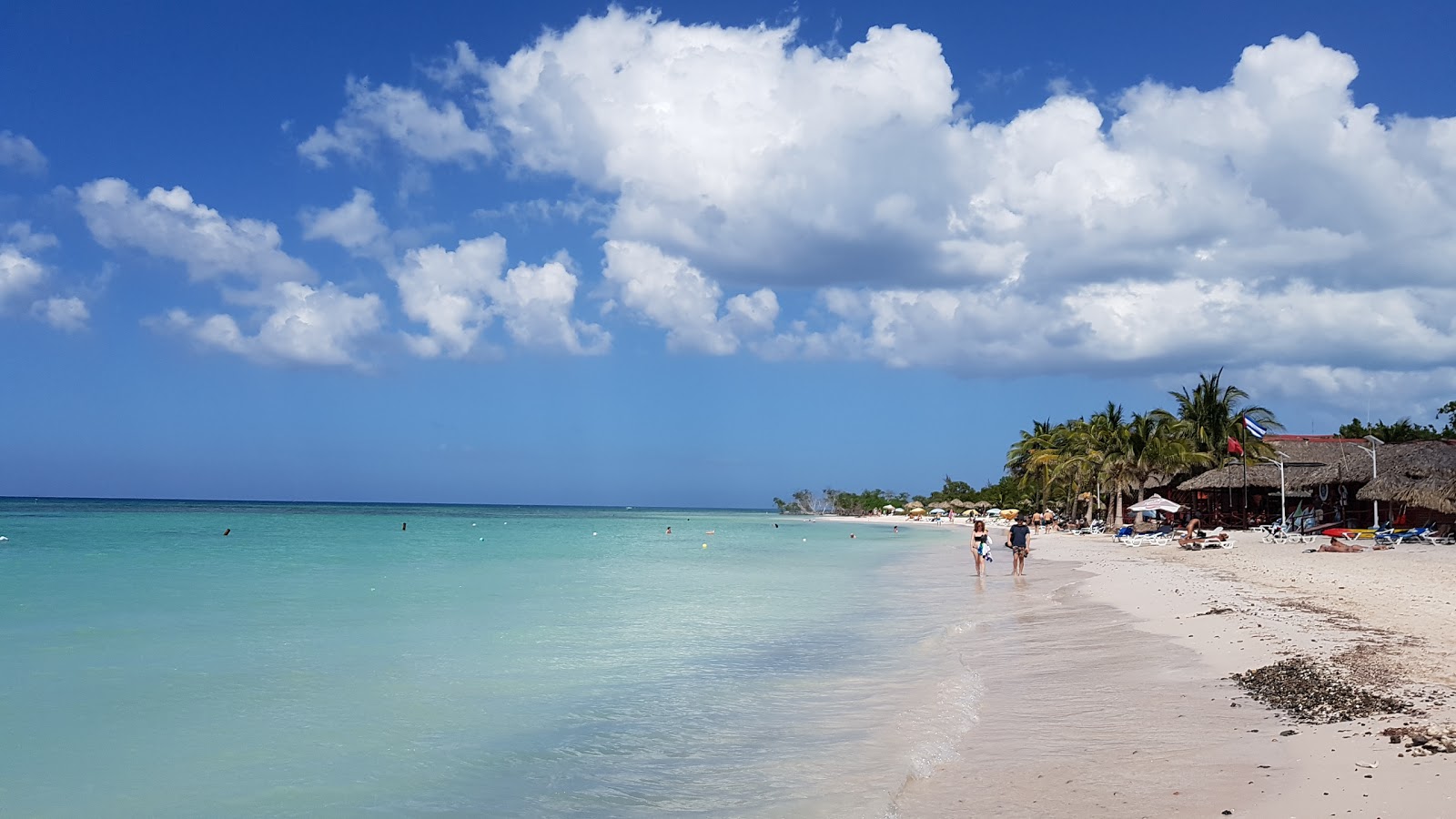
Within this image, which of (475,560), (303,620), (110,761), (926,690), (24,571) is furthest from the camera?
(475,560)

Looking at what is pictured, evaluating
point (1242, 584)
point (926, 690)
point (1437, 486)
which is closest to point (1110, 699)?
point (926, 690)

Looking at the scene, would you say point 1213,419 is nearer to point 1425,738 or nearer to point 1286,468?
point 1286,468

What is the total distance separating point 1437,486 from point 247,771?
28.5 m

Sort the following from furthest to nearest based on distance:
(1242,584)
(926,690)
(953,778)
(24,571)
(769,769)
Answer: (24,571)
(1242,584)
(926,690)
(769,769)
(953,778)

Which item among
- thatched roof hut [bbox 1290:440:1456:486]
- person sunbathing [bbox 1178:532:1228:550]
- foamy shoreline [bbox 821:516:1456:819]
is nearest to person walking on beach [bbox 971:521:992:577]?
foamy shoreline [bbox 821:516:1456:819]

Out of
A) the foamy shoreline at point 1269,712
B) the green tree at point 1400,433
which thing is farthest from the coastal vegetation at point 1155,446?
the foamy shoreline at point 1269,712

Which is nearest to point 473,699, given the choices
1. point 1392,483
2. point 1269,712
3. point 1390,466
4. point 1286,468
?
point 1269,712

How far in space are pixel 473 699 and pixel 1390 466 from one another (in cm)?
3067

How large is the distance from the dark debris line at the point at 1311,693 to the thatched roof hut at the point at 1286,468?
30.5 m

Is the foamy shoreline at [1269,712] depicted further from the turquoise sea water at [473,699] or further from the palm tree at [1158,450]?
the palm tree at [1158,450]

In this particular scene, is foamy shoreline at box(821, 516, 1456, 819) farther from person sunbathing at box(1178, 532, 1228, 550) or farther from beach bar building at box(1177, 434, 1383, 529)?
beach bar building at box(1177, 434, 1383, 529)

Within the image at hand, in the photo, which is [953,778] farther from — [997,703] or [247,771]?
[247,771]

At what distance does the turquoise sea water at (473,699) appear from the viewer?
604cm

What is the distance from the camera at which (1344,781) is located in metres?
4.78
